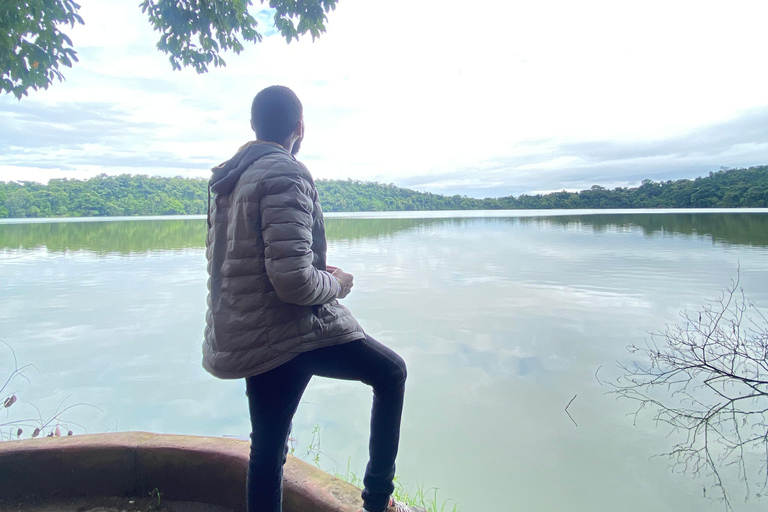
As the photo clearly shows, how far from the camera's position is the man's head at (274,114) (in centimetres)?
128

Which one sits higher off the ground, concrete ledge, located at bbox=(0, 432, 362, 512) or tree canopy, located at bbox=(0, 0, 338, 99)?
tree canopy, located at bbox=(0, 0, 338, 99)

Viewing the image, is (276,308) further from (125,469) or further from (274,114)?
(125,469)

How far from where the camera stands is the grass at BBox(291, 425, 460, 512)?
2.22 m

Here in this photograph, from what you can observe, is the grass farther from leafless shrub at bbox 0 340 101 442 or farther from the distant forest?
the distant forest

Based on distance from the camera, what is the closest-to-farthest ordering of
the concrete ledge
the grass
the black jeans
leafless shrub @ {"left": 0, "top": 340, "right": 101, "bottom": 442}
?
the black jeans, the concrete ledge, the grass, leafless shrub @ {"left": 0, "top": 340, "right": 101, "bottom": 442}

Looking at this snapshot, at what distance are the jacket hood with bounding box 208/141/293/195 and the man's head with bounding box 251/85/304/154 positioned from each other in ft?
0.20

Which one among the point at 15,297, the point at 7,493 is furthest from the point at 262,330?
the point at 15,297

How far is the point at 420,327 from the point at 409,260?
248 inches

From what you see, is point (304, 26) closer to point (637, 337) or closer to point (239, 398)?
point (239, 398)

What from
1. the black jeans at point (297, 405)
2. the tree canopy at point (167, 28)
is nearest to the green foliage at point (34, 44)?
the tree canopy at point (167, 28)

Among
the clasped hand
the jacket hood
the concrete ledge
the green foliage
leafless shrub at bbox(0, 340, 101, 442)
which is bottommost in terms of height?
leafless shrub at bbox(0, 340, 101, 442)

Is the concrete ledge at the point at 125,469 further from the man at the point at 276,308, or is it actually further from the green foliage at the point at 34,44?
the green foliage at the point at 34,44

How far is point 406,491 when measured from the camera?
254cm

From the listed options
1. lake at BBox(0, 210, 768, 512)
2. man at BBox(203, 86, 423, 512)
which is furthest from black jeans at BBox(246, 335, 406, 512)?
lake at BBox(0, 210, 768, 512)
